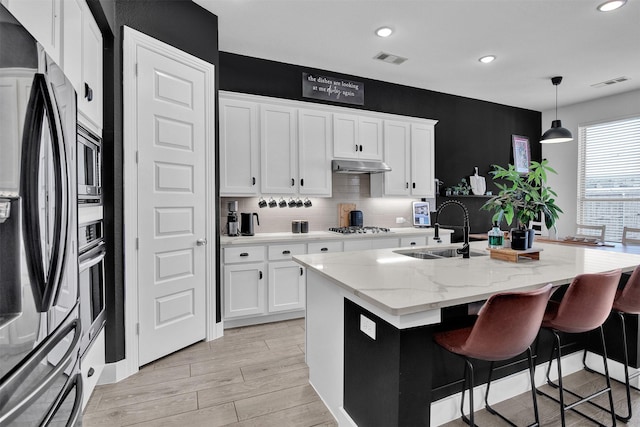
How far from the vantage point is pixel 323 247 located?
3742 millimetres

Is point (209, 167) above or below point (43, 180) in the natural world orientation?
above

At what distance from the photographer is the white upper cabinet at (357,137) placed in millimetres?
4160

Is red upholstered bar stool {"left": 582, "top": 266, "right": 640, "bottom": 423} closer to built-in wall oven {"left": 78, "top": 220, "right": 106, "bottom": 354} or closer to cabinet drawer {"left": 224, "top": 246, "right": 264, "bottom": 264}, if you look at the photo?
cabinet drawer {"left": 224, "top": 246, "right": 264, "bottom": 264}

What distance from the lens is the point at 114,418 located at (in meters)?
1.97

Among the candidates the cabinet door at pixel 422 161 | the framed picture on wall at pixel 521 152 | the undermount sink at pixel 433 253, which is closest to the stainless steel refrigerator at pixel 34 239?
the undermount sink at pixel 433 253

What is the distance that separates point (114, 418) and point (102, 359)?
46 cm

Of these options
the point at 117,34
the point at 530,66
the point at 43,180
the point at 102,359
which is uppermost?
the point at 530,66

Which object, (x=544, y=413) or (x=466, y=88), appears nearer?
(x=544, y=413)

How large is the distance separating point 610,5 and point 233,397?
175 inches

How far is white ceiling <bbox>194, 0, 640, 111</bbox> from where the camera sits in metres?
3.00

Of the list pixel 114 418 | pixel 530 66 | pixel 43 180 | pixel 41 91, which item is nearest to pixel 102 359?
pixel 114 418

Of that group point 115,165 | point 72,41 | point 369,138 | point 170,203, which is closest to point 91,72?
point 72,41

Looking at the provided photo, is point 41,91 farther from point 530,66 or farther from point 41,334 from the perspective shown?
point 530,66

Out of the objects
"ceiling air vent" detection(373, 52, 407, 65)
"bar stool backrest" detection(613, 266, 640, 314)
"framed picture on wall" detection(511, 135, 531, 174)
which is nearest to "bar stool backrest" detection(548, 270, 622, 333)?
"bar stool backrest" detection(613, 266, 640, 314)
